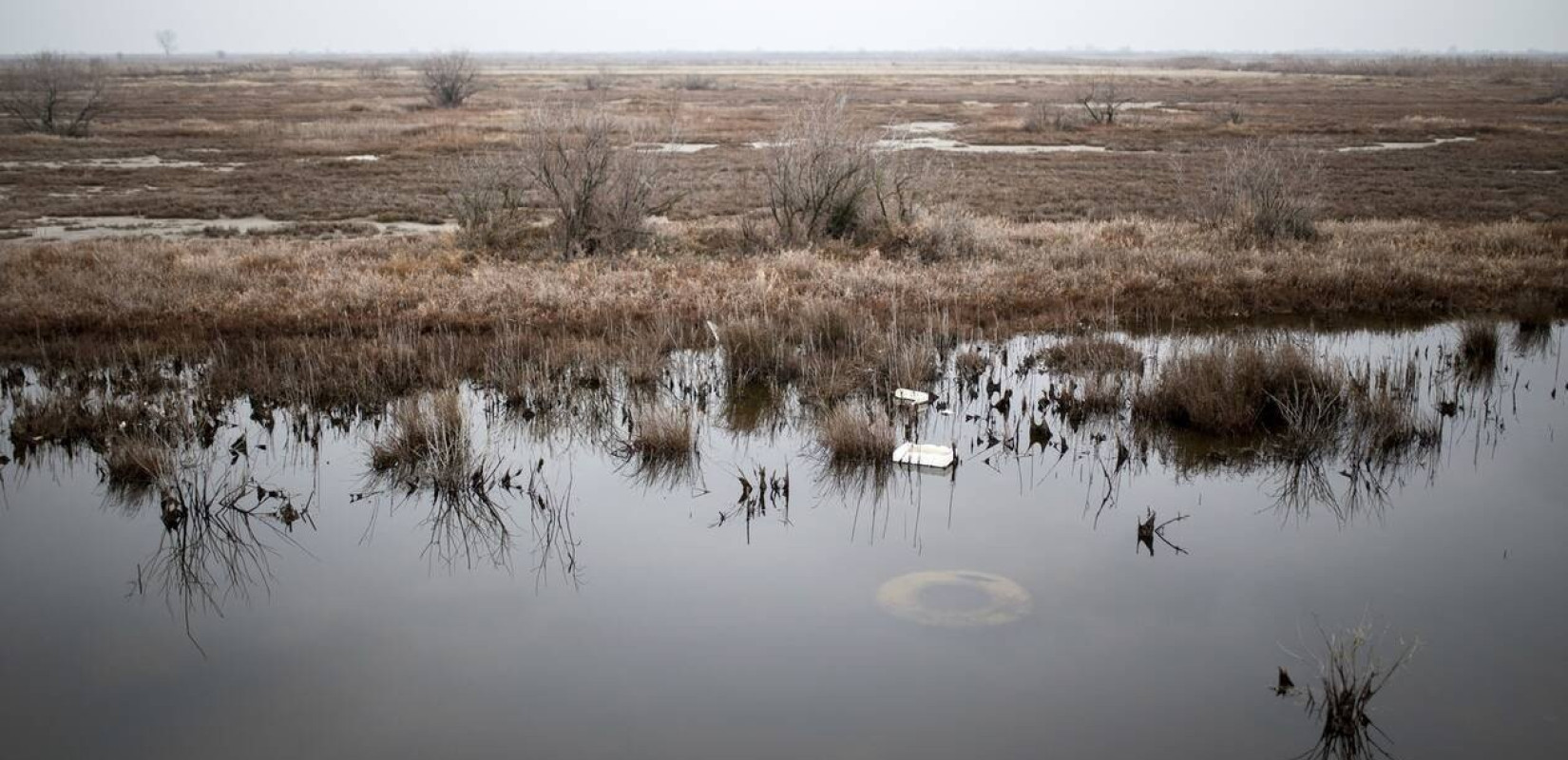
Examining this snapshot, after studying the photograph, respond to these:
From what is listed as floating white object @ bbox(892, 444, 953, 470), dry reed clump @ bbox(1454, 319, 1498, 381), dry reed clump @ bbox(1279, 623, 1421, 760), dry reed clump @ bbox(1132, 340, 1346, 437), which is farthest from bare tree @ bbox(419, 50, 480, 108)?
dry reed clump @ bbox(1279, 623, 1421, 760)

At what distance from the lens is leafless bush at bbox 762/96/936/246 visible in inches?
667

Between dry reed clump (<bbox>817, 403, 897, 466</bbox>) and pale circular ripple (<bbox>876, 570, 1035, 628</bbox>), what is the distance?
76.8 inches

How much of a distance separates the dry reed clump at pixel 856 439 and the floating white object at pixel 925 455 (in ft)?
0.30

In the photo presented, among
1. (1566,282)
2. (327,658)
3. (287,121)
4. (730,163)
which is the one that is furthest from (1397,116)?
Result: (327,658)

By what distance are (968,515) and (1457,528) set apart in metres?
3.07

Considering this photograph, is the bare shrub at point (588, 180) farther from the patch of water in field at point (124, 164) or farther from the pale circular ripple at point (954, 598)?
the patch of water in field at point (124, 164)

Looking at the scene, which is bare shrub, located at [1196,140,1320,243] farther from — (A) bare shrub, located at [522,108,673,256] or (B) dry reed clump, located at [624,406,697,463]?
(B) dry reed clump, located at [624,406,697,463]

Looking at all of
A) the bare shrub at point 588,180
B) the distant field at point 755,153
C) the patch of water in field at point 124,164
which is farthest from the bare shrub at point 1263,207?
the patch of water in field at point 124,164

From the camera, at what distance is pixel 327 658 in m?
5.80

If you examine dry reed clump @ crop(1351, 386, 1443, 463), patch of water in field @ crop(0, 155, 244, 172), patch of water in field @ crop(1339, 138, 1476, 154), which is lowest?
dry reed clump @ crop(1351, 386, 1443, 463)

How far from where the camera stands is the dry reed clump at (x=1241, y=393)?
9.22 metres

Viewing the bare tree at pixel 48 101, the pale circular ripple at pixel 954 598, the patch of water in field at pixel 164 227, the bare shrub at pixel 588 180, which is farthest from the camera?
the bare tree at pixel 48 101

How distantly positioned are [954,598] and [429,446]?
3988 mm

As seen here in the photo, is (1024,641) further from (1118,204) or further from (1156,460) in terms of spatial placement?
(1118,204)
